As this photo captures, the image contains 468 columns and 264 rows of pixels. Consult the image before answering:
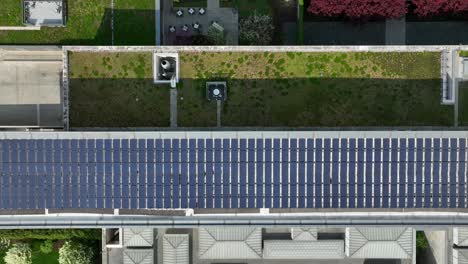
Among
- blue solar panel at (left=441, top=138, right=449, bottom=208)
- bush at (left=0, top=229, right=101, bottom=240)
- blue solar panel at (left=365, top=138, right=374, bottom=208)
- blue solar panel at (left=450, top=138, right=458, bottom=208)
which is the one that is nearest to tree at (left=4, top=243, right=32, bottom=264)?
bush at (left=0, top=229, right=101, bottom=240)

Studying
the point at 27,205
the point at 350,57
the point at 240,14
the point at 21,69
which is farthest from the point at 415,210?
the point at 21,69

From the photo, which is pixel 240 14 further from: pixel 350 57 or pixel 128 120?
pixel 128 120

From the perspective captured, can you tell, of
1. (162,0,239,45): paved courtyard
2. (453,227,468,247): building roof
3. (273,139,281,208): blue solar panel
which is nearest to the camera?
(273,139,281,208): blue solar panel

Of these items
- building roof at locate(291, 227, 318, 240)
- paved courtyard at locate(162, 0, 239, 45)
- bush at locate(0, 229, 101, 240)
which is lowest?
bush at locate(0, 229, 101, 240)

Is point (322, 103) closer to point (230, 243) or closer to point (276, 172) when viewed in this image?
point (276, 172)

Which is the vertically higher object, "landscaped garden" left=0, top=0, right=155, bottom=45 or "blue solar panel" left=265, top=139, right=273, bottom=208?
"landscaped garden" left=0, top=0, right=155, bottom=45

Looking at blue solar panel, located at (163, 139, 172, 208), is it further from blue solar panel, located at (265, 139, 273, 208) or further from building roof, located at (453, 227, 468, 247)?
building roof, located at (453, 227, 468, 247)
